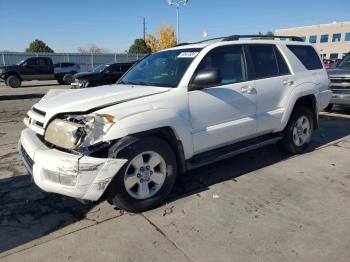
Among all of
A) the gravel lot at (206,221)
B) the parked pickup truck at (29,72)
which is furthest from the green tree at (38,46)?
the gravel lot at (206,221)

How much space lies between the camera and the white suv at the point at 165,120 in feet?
10.8

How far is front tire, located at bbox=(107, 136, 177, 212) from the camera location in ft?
11.3

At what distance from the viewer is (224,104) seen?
428 centimetres

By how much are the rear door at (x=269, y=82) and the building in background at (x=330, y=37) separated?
69.4 meters

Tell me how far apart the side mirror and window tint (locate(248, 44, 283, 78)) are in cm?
107

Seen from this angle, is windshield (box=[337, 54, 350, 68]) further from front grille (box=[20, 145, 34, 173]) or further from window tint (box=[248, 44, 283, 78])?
front grille (box=[20, 145, 34, 173])

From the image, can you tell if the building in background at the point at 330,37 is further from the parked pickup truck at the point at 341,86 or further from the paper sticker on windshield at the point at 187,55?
the paper sticker on windshield at the point at 187,55

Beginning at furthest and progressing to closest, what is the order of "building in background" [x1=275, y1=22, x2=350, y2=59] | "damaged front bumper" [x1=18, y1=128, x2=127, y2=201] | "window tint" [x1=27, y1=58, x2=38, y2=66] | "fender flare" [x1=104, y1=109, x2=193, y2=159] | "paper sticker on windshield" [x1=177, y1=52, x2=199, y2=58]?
1. "building in background" [x1=275, y1=22, x2=350, y2=59]
2. "window tint" [x1=27, y1=58, x2=38, y2=66]
3. "paper sticker on windshield" [x1=177, y1=52, x2=199, y2=58]
4. "fender flare" [x1=104, y1=109, x2=193, y2=159]
5. "damaged front bumper" [x1=18, y1=128, x2=127, y2=201]

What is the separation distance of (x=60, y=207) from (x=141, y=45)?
51051 mm

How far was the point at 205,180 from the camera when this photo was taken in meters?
4.61

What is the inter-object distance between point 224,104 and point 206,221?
4.95 ft

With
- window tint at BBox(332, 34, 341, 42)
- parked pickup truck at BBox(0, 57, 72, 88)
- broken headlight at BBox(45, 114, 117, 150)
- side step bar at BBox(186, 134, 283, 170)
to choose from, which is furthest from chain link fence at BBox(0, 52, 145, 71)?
window tint at BBox(332, 34, 341, 42)

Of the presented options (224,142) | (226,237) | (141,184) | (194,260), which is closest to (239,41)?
(224,142)

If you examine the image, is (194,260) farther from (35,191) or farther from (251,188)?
(35,191)
